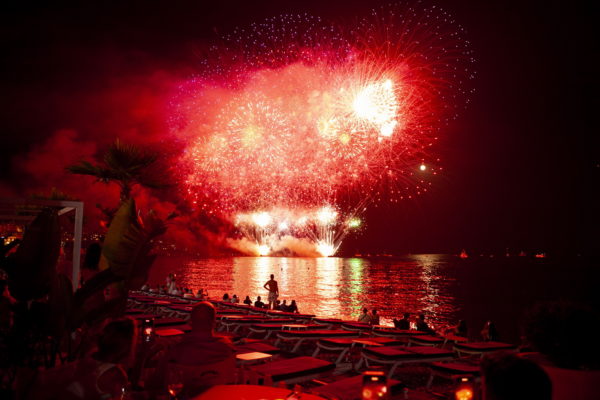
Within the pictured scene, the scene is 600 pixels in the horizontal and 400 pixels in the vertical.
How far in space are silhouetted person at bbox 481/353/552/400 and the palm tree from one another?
32.4 ft

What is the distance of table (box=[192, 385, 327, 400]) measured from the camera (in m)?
3.04

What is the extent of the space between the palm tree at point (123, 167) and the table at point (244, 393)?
26.7ft

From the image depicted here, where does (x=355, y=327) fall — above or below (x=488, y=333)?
above

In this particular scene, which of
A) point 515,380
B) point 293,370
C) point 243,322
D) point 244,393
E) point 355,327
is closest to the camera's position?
point 515,380

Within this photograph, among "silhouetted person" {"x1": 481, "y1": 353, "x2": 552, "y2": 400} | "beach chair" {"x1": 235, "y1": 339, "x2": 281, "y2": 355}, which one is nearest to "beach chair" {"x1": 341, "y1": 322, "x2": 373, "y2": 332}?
"beach chair" {"x1": 235, "y1": 339, "x2": 281, "y2": 355}

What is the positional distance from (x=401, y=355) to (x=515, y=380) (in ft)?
18.0

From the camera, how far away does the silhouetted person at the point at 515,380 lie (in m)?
1.87

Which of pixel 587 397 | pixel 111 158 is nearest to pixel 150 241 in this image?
pixel 587 397

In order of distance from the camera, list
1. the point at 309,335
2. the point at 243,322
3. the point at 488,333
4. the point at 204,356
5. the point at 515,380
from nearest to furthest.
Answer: the point at 515,380 → the point at 204,356 → the point at 309,335 → the point at 243,322 → the point at 488,333

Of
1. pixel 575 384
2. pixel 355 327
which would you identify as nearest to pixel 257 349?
pixel 355 327

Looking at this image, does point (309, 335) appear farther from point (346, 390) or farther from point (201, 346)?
point (201, 346)

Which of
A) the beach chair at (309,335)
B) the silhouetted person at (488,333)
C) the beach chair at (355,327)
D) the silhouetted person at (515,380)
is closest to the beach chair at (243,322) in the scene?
the beach chair at (309,335)

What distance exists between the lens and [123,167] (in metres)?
10.8

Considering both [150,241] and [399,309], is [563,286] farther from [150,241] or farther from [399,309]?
[150,241]
